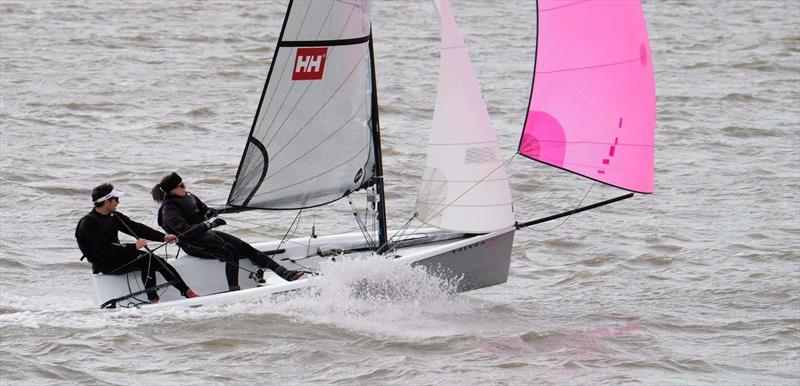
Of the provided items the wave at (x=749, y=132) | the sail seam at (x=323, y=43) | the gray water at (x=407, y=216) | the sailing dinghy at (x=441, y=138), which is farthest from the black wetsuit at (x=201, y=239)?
the wave at (x=749, y=132)

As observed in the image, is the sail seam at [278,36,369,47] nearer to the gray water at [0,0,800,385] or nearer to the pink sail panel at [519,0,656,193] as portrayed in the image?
the pink sail panel at [519,0,656,193]

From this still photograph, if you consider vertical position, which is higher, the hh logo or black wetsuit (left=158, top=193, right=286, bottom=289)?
the hh logo

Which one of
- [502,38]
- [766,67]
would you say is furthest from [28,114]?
[766,67]

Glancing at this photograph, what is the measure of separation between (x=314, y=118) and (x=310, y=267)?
3.86ft

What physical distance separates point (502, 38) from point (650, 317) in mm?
13890

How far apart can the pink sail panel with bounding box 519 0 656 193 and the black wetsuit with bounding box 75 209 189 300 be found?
106 inches

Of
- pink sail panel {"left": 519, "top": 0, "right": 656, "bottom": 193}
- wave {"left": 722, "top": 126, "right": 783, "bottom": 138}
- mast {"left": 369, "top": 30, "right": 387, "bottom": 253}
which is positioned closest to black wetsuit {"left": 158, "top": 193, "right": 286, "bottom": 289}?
mast {"left": 369, "top": 30, "right": 387, "bottom": 253}

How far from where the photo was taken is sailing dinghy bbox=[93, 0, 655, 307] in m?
9.60

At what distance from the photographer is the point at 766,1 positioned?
1115 inches

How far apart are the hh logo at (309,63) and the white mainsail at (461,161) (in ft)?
2.86

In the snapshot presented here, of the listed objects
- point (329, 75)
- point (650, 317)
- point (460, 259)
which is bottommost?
point (650, 317)

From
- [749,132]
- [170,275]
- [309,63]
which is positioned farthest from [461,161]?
[749,132]

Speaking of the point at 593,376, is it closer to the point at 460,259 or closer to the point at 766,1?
the point at 460,259

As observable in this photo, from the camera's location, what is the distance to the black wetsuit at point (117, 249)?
9.61 metres
